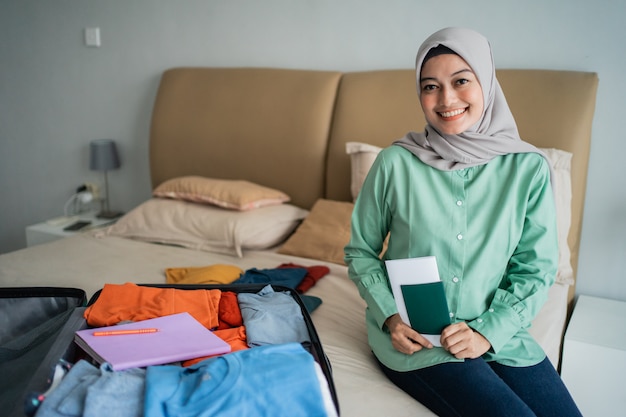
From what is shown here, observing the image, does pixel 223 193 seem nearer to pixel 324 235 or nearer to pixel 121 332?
pixel 324 235

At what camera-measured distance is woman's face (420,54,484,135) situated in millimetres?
1346

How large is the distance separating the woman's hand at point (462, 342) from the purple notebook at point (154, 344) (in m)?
0.48

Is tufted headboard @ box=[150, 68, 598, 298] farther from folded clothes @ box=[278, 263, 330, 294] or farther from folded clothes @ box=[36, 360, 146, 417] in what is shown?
folded clothes @ box=[36, 360, 146, 417]

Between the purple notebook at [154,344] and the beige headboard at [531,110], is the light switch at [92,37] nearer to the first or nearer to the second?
the beige headboard at [531,110]

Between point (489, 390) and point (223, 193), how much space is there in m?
1.58

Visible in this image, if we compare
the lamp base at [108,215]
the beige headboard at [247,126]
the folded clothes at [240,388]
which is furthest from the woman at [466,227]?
the lamp base at [108,215]

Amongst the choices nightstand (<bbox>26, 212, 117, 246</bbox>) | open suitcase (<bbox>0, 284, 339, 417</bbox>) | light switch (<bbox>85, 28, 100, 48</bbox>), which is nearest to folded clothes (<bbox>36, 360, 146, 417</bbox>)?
Result: open suitcase (<bbox>0, 284, 339, 417</bbox>)

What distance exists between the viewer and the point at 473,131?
1423 millimetres

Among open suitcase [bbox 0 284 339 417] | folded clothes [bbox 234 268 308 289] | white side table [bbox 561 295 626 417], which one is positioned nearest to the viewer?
open suitcase [bbox 0 284 339 417]

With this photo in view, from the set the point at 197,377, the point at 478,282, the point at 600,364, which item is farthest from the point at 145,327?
the point at 600,364

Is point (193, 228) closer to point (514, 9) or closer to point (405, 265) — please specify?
point (405, 265)

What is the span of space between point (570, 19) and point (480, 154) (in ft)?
3.67

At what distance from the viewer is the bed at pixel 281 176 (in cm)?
206

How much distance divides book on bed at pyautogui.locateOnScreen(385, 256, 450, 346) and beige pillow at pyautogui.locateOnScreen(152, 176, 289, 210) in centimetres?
123
